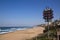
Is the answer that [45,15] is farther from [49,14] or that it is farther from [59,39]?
[59,39]

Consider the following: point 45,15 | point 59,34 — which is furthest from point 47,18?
point 59,34

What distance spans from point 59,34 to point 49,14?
5.34 feet

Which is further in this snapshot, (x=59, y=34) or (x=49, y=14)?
(x=49, y=14)

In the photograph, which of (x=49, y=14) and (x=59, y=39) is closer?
(x=59, y=39)

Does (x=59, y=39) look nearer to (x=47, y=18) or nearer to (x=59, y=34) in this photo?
(x=59, y=34)

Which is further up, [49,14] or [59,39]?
[49,14]

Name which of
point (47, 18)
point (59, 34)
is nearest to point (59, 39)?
point (59, 34)

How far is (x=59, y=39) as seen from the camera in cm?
613

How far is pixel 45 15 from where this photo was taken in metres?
7.68

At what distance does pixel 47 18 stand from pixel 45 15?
169mm

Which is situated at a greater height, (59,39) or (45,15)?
(45,15)

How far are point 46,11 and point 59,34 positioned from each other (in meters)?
1.74

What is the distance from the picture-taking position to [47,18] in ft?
25.0

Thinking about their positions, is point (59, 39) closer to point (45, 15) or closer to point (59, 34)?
point (59, 34)
